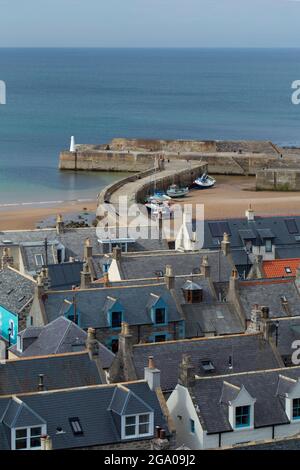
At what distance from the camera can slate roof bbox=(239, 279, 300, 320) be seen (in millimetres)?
39375

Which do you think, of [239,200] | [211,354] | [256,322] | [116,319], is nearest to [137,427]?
[211,354]

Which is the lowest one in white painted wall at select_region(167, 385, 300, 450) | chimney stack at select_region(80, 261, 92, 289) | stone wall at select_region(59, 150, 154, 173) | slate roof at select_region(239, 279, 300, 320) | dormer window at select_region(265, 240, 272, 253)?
white painted wall at select_region(167, 385, 300, 450)

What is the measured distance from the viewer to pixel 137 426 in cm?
2678

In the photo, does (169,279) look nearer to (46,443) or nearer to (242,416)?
(242,416)

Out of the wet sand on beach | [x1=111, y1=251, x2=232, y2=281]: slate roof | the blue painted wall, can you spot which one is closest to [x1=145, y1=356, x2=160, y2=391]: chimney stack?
the blue painted wall

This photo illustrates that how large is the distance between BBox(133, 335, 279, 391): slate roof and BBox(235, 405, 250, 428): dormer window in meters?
3.04

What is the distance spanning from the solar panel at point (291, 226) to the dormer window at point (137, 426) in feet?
89.2

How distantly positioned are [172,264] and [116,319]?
21.4 ft

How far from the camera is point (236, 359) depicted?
3216cm

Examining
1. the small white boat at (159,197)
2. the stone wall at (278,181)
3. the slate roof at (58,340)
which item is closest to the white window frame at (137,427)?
the slate roof at (58,340)

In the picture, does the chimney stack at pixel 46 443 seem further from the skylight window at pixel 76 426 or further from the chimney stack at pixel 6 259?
the chimney stack at pixel 6 259

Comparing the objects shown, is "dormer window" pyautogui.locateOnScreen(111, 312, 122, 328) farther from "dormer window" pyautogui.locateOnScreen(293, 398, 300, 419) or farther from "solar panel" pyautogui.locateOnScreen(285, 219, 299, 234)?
"solar panel" pyautogui.locateOnScreen(285, 219, 299, 234)

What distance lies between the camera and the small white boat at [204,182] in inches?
3848
